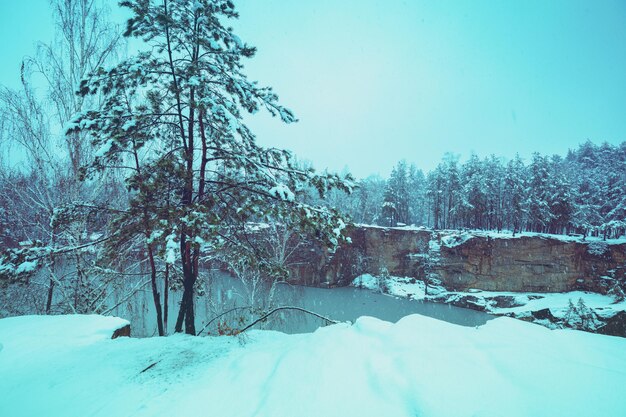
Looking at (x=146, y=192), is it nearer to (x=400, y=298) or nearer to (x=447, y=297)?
(x=400, y=298)

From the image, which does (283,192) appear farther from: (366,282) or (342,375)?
(366,282)

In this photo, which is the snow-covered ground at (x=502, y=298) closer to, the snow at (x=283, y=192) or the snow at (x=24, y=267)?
the snow at (x=283, y=192)

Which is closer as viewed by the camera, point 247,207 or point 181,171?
point 181,171

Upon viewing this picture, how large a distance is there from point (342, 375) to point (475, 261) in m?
36.1

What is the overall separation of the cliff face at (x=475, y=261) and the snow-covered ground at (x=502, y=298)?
116 centimetres

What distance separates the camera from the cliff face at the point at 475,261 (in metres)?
29.1

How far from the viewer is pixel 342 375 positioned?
2438 millimetres

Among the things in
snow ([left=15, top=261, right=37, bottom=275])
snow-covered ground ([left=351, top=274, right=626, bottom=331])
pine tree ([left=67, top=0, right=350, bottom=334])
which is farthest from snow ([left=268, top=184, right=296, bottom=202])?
snow-covered ground ([left=351, top=274, right=626, bottom=331])

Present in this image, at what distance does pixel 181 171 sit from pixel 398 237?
35335mm

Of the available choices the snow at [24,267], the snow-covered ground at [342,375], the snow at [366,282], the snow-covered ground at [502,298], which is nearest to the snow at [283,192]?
the snow-covered ground at [342,375]

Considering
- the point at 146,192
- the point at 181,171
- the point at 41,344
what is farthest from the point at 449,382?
the point at 41,344

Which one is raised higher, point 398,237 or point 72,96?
point 72,96

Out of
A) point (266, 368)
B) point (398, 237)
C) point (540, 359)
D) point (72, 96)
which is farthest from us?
point (398, 237)

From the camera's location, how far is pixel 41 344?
367 centimetres
